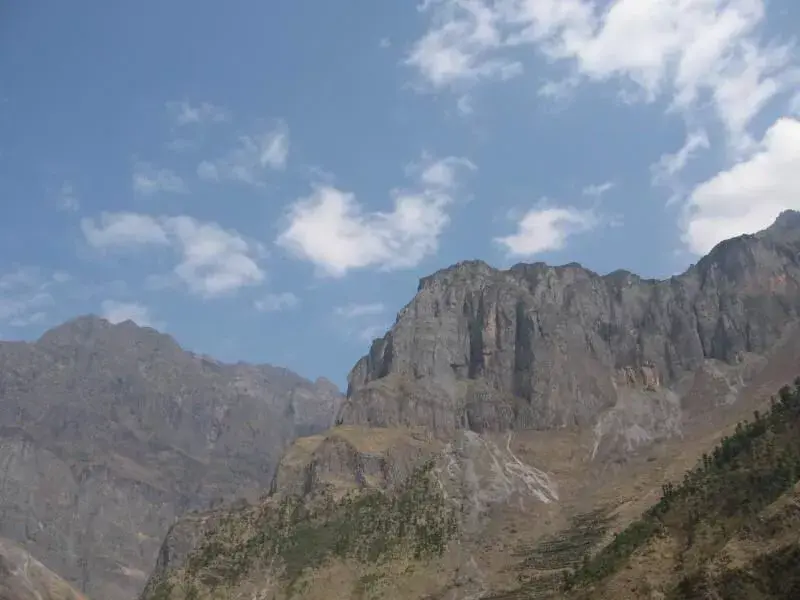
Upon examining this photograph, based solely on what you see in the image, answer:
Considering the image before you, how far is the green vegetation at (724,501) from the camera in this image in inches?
3706

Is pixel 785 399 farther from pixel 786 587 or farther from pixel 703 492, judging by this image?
pixel 786 587

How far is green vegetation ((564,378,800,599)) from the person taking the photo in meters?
94.1

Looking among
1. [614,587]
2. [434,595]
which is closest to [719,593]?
[614,587]

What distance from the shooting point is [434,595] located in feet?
628

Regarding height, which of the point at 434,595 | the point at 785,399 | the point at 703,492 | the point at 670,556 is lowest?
the point at 434,595

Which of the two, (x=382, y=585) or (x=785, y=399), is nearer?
(x=785, y=399)

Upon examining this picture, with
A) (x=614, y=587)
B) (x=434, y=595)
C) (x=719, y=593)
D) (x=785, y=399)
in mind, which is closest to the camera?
(x=719, y=593)

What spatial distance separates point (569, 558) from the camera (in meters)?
197

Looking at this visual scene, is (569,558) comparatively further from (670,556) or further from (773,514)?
(773,514)

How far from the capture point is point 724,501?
105m

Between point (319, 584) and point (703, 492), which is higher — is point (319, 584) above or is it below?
below

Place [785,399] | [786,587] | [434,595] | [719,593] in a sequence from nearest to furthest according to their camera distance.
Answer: [786,587] → [719,593] → [785,399] → [434,595]

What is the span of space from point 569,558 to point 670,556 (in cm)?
9903

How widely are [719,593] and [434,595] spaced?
118539 mm
